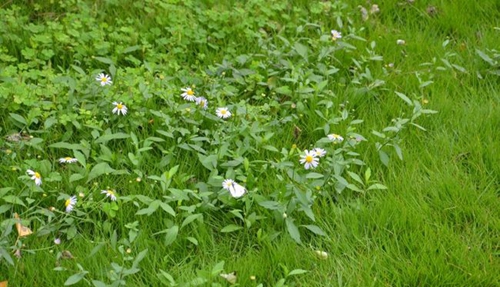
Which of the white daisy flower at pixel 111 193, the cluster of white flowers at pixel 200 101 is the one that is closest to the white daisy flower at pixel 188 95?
the cluster of white flowers at pixel 200 101

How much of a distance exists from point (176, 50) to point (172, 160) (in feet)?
2.92

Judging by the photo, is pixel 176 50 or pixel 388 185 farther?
pixel 176 50

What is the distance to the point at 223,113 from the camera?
11.1 ft

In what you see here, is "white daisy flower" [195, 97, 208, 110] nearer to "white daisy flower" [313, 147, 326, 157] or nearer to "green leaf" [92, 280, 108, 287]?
"white daisy flower" [313, 147, 326, 157]

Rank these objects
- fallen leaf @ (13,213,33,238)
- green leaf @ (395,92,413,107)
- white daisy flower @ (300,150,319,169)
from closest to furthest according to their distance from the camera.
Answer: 1. fallen leaf @ (13,213,33,238)
2. white daisy flower @ (300,150,319,169)
3. green leaf @ (395,92,413,107)

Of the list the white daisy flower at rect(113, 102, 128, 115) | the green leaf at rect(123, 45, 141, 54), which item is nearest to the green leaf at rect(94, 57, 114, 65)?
the green leaf at rect(123, 45, 141, 54)

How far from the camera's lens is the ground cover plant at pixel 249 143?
274 cm

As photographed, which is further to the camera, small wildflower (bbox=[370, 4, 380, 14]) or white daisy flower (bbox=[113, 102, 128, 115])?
small wildflower (bbox=[370, 4, 380, 14])

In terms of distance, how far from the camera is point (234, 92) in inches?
143

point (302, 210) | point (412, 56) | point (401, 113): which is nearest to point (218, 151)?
point (302, 210)

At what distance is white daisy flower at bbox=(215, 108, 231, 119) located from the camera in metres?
3.37

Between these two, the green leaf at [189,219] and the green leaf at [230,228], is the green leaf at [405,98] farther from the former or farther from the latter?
the green leaf at [189,219]

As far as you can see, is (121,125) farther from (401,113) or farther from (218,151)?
(401,113)

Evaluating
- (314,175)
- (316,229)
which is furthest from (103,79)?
(316,229)
